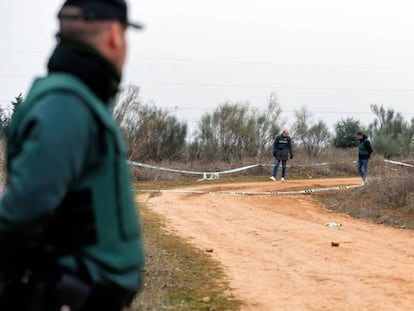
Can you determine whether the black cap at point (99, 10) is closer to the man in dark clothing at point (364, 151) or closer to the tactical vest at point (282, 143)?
the man in dark clothing at point (364, 151)

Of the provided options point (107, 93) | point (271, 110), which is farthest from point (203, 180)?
point (107, 93)

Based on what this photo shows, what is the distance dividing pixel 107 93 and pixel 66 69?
0.17 meters

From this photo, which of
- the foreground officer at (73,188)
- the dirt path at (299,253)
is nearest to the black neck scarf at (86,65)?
the foreground officer at (73,188)

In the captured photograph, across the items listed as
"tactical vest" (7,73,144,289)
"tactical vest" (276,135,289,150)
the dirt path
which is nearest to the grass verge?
the dirt path

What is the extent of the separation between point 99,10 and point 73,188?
646 millimetres

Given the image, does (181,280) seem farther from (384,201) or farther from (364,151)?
(364,151)

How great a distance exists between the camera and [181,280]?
8.43m

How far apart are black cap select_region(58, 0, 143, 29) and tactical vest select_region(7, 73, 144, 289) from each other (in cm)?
23

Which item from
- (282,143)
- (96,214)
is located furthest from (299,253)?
(282,143)

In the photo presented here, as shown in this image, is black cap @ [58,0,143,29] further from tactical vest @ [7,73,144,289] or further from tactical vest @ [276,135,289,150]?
tactical vest @ [276,135,289,150]

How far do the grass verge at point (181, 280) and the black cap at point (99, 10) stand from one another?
14.0 feet

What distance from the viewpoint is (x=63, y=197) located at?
2.34 metres

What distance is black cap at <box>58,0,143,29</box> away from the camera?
249cm

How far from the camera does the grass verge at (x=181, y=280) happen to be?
7.15m
